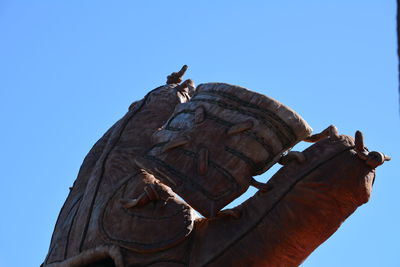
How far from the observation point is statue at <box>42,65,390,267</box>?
466 centimetres

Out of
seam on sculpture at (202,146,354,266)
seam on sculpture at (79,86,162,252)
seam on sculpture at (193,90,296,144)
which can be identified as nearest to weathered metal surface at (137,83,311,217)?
seam on sculpture at (193,90,296,144)

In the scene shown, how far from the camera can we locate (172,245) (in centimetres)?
475

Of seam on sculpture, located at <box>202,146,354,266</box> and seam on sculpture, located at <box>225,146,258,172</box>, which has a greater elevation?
seam on sculpture, located at <box>225,146,258,172</box>

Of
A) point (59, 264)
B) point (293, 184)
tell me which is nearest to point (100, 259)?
point (59, 264)

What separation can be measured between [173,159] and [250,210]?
575 mm

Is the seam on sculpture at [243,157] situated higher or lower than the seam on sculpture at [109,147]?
lower

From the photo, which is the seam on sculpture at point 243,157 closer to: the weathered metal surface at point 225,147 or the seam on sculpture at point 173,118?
the weathered metal surface at point 225,147

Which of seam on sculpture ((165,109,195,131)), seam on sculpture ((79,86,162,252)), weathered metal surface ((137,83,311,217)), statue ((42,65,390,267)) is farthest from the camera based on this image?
seam on sculpture ((165,109,195,131))

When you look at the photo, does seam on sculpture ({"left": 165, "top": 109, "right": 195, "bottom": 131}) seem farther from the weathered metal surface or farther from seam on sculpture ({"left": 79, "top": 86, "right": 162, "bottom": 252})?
seam on sculpture ({"left": 79, "top": 86, "right": 162, "bottom": 252})

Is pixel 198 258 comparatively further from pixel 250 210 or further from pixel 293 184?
pixel 293 184

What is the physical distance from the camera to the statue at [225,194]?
4660 millimetres

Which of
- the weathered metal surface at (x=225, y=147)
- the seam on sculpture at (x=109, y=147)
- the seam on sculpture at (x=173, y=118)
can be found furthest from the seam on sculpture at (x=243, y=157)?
the seam on sculpture at (x=109, y=147)

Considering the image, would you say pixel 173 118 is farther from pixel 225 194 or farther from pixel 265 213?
pixel 265 213

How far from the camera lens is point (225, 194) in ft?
15.6
